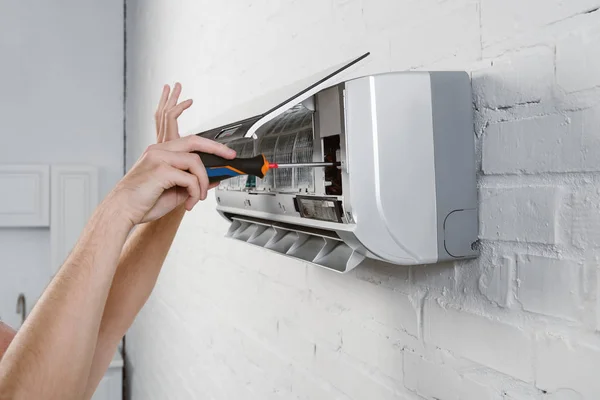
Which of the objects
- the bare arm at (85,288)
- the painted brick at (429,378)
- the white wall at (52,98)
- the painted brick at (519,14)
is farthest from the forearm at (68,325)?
the white wall at (52,98)

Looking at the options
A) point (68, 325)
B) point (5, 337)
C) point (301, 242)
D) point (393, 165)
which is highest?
point (393, 165)

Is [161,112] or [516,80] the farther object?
[161,112]

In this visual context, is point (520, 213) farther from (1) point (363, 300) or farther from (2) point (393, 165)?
(1) point (363, 300)

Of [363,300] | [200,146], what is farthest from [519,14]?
[363,300]

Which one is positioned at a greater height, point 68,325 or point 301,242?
point 301,242

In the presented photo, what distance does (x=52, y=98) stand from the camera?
3742 mm

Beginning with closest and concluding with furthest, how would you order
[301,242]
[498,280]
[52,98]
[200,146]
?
[498,280] → [200,146] → [301,242] → [52,98]

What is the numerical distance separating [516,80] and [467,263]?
10.1 inches

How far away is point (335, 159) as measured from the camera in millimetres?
895

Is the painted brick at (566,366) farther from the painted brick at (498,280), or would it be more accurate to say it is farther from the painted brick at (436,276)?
the painted brick at (436,276)

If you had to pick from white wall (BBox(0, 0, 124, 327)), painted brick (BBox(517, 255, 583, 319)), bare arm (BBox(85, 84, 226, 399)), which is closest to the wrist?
bare arm (BBox(85, 84, 226, 399))

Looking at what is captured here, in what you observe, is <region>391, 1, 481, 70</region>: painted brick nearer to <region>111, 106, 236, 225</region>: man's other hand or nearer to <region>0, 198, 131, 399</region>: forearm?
<region>111, 106, 236, 225</region>: man's other hand

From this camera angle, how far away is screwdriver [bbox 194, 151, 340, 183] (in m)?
0.88

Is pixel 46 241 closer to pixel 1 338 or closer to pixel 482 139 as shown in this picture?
pixel 1 338
